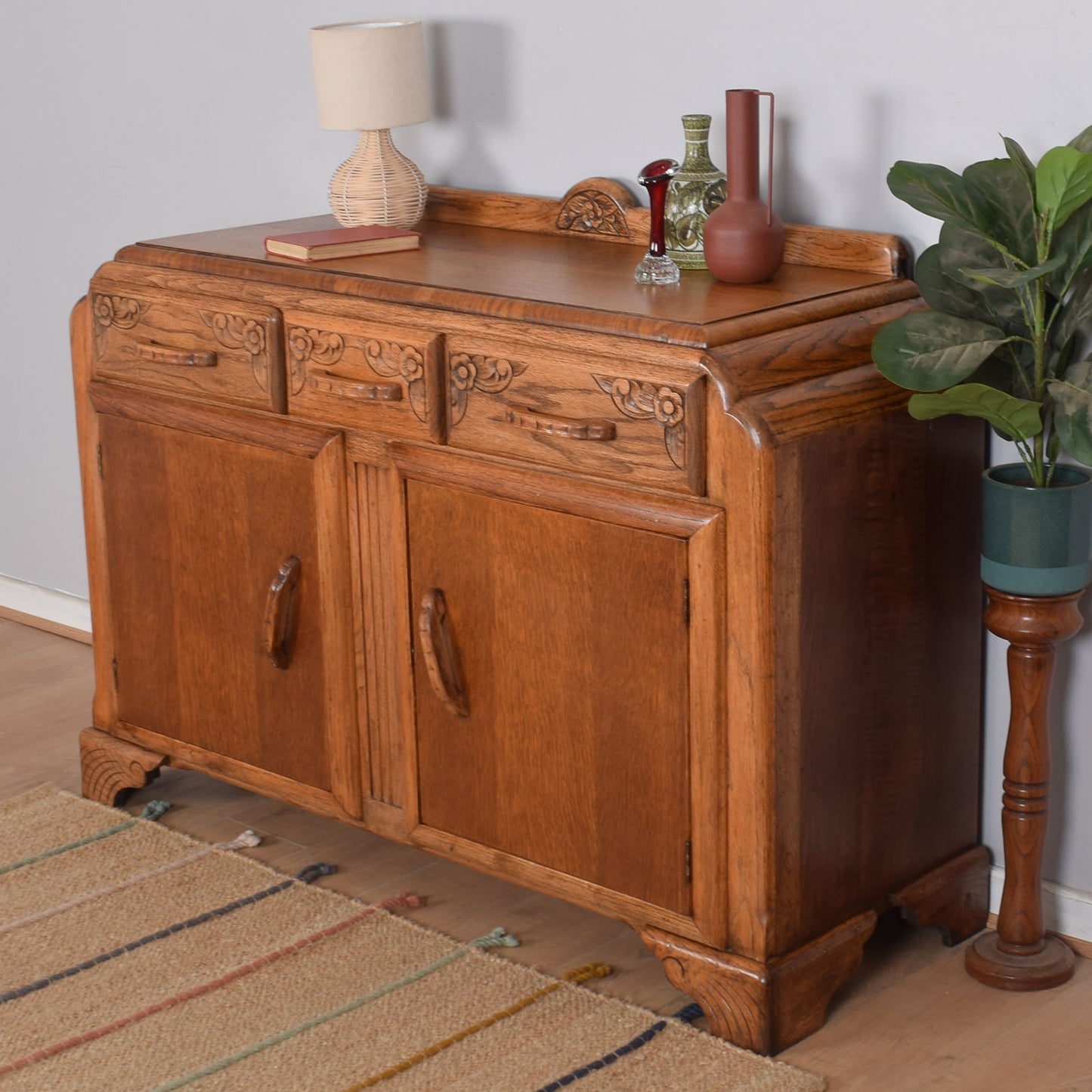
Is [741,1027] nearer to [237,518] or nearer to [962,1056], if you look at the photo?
[962,1056]

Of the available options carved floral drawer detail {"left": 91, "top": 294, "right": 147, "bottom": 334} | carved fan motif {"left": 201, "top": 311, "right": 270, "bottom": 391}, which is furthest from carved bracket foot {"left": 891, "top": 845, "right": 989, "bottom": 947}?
carved floral drawer detail {"left": 91, "top": 294, "right": 147, "bottom": 334}

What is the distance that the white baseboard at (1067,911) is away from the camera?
2.27 metres

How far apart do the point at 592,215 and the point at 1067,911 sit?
3.98 ft

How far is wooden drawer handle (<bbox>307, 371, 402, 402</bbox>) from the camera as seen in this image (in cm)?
221

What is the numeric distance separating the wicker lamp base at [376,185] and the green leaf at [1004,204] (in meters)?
0.97

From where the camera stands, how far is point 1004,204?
197 cm

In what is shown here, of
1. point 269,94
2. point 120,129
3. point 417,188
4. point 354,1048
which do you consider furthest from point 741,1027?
point 120,129

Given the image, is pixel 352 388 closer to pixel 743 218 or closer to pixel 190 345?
pixel 190 345

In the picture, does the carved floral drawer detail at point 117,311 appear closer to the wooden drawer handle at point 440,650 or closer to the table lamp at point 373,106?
the table lamp at point 373,106

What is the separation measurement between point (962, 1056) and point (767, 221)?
3.50ft

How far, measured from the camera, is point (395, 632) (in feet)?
7.55

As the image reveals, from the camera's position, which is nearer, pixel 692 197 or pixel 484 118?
pixel 692 197

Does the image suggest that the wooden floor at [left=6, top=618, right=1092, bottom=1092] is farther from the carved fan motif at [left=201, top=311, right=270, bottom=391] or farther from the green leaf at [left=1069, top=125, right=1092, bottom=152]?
the green leaf at [left=1069, top=125, right=1092, bottom=152]

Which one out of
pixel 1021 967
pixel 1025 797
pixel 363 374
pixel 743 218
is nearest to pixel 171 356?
pixel 363 374
